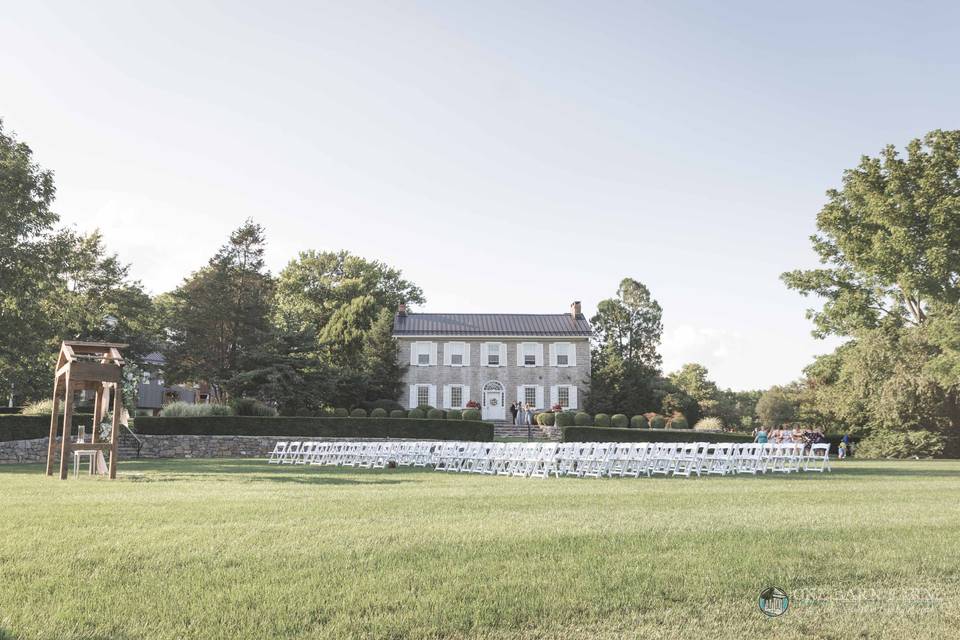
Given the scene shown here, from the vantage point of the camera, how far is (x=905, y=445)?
3027 cm

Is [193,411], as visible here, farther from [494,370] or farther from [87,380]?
[494,370]

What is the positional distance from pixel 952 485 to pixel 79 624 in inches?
587

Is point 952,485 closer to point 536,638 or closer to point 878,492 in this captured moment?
point 878,492

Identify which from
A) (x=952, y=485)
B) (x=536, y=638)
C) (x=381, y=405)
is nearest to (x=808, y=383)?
(x=381, y=405)

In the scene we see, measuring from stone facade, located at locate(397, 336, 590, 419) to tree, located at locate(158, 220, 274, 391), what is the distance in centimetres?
977

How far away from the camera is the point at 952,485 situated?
1445 cm

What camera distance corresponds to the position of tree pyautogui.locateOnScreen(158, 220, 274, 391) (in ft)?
117

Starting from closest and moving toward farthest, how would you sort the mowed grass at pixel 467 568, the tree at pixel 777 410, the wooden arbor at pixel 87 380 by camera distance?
the mowed grass at pixel 467 568 < the wooden arbor at pixel 87 380 < the tree at pixel 777 410

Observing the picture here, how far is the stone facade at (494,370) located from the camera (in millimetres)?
43469

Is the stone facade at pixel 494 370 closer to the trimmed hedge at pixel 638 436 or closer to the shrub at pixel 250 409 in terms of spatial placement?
the trimmed hedge at pixel 638 436

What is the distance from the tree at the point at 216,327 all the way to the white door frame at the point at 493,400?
12.9m

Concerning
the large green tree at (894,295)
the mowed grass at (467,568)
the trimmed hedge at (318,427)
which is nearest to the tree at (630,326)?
the large green tree at (894,295)

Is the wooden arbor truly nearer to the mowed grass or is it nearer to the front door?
the mowed grass

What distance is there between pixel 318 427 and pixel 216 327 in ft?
37.3
